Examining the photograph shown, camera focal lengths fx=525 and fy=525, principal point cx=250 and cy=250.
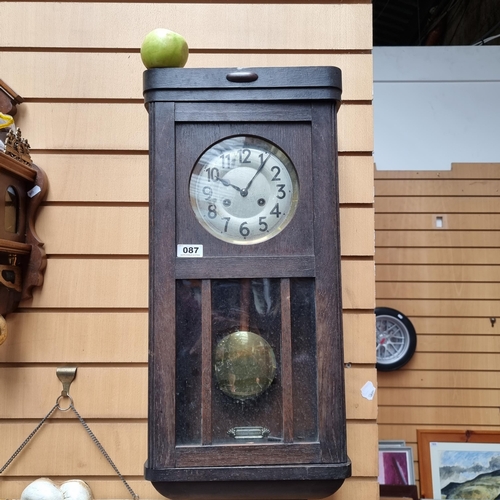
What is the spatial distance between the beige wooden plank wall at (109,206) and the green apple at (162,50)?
0.30m

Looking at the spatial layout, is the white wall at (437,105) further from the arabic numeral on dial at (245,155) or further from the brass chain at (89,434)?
the brass chain at (89,434)

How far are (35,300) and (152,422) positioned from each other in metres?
0.54

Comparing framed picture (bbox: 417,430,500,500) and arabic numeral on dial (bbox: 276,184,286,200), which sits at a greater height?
arabic numeral on dial (bbox: 276,184,286,200)

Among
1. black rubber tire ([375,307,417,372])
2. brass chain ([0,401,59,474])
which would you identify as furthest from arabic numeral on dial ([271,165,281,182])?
black rubber tire ([375,307,417,372])

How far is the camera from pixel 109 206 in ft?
4.70

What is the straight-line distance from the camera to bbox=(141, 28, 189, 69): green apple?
115 cm

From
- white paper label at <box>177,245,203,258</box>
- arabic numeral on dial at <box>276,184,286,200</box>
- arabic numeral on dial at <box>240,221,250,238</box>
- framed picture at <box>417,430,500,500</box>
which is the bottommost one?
framed picture at <box>417,430,500,500</box>

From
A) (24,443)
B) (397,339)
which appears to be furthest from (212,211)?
(397,339)

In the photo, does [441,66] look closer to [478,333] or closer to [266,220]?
[478,333]

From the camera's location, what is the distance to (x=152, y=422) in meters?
1.08

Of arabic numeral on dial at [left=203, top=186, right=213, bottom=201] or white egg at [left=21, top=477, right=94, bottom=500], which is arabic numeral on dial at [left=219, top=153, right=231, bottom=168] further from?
white egg at [left=21, top=477, right=94, bottom=500]

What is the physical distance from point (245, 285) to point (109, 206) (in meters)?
0.53

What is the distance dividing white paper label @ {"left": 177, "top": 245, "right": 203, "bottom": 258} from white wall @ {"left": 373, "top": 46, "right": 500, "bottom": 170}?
2.17m

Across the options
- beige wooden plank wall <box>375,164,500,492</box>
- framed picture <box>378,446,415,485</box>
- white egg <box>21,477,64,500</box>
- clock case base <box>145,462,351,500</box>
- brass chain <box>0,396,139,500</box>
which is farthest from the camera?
beige wooden plank wall <box>375,164,500,492</box>
